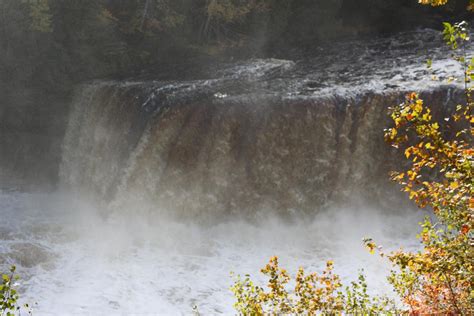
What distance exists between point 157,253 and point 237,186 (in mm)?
2708

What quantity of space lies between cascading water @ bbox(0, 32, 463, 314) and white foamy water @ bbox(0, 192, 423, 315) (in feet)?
0.14

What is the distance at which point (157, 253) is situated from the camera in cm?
1170

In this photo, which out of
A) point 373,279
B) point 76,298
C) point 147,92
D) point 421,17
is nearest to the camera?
point 76,298

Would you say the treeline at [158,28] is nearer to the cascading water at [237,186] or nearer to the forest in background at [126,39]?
the forest in background at [126,39]

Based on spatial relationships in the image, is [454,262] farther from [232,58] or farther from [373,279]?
[232,58]

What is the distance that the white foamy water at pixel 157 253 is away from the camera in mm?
9945

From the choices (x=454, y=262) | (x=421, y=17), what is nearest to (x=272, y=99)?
(x=454, y=262)

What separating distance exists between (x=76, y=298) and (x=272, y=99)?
22.2 feet

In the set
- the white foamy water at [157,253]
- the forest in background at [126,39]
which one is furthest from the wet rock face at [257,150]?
the forest in background at [126,39]

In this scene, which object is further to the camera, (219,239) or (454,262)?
(219,239)

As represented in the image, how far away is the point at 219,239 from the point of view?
1241 cm

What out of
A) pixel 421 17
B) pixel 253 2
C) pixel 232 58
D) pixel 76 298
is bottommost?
pixel 76 298

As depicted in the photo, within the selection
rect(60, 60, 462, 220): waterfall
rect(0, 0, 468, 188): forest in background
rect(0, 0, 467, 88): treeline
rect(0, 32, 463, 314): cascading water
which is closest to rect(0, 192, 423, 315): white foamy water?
rect(0, 32, 463, 314): cascading water

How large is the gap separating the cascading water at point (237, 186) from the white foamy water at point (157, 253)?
0.04 m
